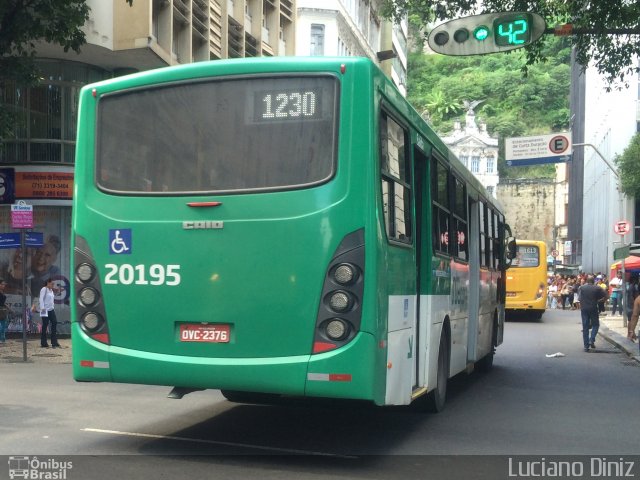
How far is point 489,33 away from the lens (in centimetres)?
1452

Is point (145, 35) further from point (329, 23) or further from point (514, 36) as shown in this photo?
point (329, 23)

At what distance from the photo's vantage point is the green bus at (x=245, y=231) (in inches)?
290

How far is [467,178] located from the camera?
12.8 meters

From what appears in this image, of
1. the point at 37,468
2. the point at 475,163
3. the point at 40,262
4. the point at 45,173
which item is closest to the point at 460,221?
the point at 37,468

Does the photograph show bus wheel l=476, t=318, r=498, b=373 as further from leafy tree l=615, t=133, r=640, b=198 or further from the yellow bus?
leafy tree l=615, t=133, r=640, b=198

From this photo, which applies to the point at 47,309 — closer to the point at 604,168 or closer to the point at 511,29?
the point at 511,29

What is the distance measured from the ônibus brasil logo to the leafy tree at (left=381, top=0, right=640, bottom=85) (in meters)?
10.6

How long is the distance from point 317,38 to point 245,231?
142 feet

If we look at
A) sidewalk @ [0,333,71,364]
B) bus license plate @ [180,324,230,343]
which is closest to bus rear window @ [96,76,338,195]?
bus license plate @ [180,324,230,343]

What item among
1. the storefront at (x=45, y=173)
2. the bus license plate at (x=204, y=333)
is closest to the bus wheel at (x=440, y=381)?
the bus license plate at (x=204, y=333)

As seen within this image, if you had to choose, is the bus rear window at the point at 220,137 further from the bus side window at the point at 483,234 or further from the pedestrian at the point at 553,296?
the pedestrian at the point at 553,296

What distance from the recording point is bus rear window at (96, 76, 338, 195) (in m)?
7.55

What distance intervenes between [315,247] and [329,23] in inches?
1712


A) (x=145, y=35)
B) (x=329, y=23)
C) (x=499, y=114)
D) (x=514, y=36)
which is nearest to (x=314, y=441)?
(x=514, y=36)
